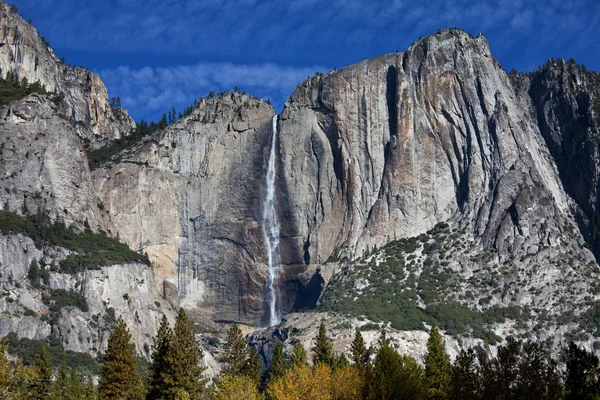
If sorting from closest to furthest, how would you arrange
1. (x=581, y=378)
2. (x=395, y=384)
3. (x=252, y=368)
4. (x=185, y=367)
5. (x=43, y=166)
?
(x=581, y=378)
(x=395, y=384)
(x=185, y=367)
(x=252, y=368)
(x=43, y=166)

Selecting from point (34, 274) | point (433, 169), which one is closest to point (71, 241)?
point (34, 274)

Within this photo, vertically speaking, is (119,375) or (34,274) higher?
(34,274)

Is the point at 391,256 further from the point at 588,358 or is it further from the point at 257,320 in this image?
the point at 588,358

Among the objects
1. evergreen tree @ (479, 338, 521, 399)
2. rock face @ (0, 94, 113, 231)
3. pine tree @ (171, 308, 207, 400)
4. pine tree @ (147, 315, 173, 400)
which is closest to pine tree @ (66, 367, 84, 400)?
pine tree @ (147, 315, 173, 400)

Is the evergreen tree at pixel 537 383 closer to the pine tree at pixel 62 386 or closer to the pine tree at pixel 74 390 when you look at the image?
the pine tree at pixel 74 390

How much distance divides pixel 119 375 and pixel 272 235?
300 feet

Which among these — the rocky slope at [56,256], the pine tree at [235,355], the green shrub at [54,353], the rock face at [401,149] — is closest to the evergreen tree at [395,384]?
the pine tree at [235,355]

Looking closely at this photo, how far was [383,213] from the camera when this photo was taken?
172625 millimetres

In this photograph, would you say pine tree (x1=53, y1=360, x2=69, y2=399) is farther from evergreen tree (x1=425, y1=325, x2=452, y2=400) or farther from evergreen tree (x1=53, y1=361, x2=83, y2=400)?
evergreen tree (x1=425, y1=325, x2=452, y2=400)

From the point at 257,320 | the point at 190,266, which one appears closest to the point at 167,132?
the point at 190,266

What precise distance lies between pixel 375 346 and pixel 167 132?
63988mm

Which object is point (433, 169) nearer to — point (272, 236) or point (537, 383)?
point (272, 236)

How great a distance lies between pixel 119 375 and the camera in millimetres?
88375

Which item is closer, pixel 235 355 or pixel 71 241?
pixel 235 355
